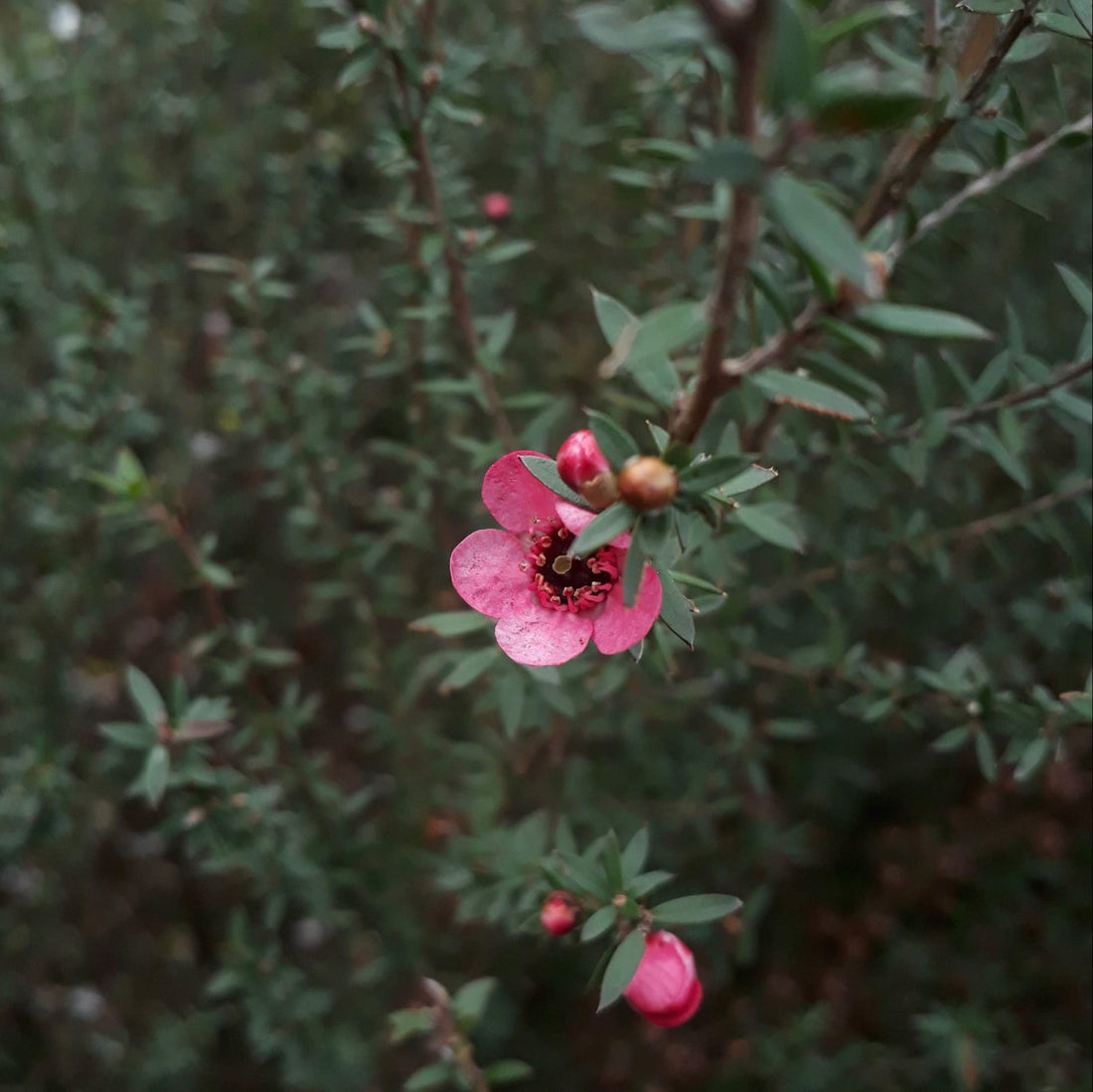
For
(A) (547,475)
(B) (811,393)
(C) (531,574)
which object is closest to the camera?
(B) (811,393)

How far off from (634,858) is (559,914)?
10 centimetres

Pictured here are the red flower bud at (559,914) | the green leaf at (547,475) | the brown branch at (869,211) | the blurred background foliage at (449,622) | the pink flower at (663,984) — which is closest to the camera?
the brown branch at (869,211)

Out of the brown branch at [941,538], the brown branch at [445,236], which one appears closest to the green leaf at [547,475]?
the brown branch at [445,236]

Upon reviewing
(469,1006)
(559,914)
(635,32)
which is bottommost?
(469,1006)

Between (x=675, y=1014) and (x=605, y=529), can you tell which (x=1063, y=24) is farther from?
(x=675, y=1014)

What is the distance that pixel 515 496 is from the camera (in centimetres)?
60

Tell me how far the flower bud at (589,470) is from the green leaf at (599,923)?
0.29 metres

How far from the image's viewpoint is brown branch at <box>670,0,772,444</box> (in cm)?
29

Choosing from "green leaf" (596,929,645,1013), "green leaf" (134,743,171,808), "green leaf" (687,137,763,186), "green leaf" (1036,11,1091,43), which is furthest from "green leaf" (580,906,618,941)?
"green leaf" (1036,11,1091,43)

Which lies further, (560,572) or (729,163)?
(560,572)

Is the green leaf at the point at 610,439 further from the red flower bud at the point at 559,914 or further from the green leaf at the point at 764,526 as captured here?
the red flower bud at the point at 559,914

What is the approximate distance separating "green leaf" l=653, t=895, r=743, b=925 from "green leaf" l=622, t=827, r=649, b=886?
3cm

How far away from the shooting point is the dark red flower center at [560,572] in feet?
1.93

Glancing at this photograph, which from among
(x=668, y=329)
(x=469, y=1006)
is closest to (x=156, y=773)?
(x=469, y=1006)
